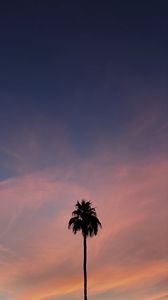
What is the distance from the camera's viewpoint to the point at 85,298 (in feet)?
343

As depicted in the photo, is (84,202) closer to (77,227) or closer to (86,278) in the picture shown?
(77,227)

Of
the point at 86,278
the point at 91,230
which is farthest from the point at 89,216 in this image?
the point at 86,278

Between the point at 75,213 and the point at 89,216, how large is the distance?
2.07m

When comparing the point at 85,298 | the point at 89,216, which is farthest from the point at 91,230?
the point at 85,298

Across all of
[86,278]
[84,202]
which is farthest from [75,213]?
[86,278]

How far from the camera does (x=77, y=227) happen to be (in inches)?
4267

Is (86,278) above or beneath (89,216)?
beneath

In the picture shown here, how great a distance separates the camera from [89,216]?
109 metres

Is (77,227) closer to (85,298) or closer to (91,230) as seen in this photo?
(91,230)

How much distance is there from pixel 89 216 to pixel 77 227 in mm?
2283

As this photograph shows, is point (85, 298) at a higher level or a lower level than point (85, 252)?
lower

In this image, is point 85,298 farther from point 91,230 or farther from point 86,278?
point 91,230

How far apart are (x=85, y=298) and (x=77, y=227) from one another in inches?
394

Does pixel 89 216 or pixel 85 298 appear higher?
pixel 89 216
